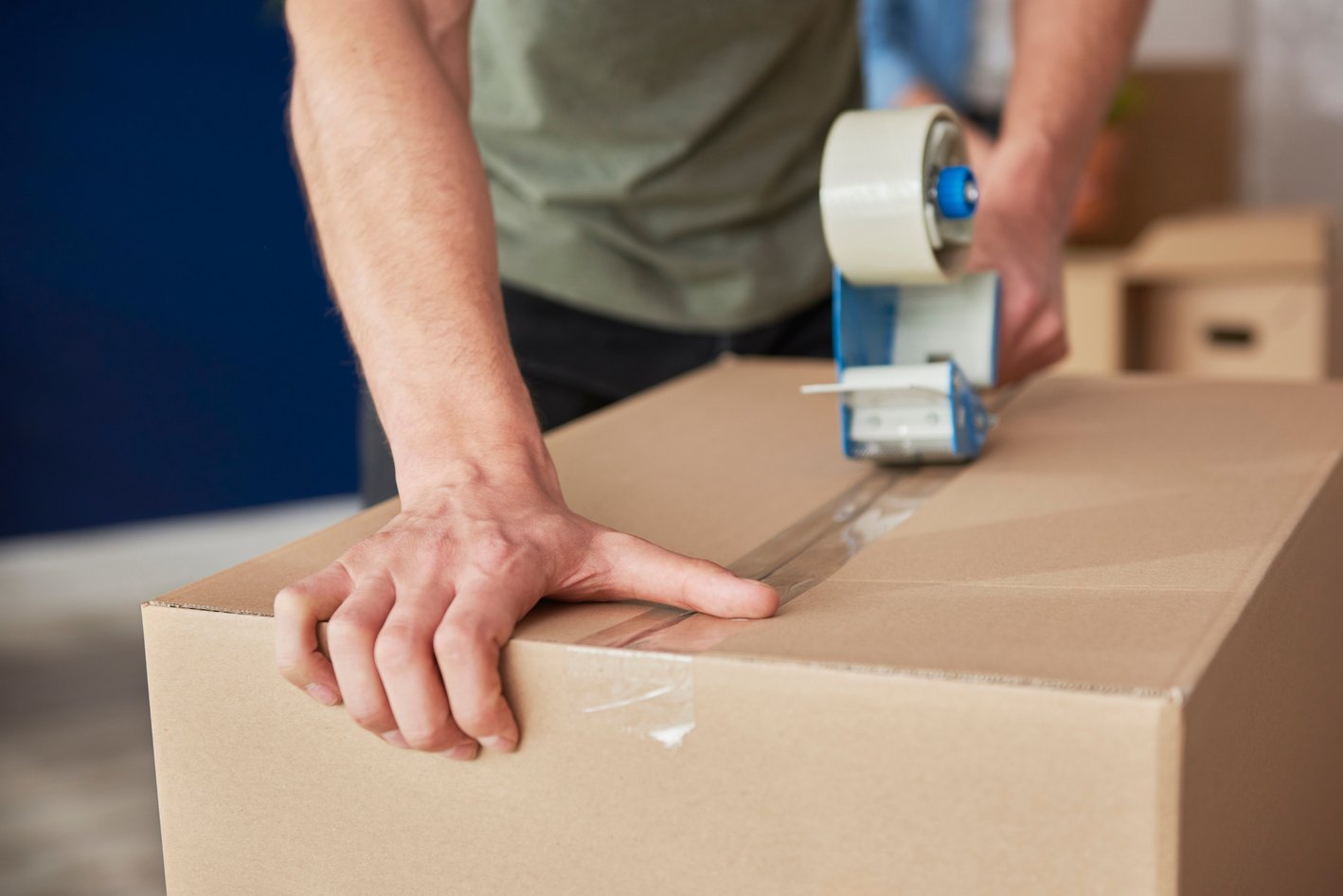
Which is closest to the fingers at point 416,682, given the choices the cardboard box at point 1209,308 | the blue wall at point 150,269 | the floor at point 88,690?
the floor at point 88,690

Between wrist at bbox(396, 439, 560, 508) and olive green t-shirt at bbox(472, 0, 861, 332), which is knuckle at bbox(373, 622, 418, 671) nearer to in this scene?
wrist at bbox(396, 439, 560, 508)

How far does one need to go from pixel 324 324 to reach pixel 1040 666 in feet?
9.25

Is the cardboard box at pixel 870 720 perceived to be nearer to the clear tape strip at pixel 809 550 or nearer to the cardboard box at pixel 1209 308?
the clear tape strip at pixel 809 550

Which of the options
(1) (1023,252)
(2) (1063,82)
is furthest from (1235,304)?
(1) (1023,252)

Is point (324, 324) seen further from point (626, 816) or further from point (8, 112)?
point (626, 816)

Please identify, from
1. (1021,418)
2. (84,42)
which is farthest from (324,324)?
(1021,418)

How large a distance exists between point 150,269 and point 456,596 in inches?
104

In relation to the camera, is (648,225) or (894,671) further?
(648,225)

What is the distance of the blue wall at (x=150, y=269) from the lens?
283cm

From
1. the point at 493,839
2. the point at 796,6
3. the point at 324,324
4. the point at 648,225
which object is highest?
the point at 796,6

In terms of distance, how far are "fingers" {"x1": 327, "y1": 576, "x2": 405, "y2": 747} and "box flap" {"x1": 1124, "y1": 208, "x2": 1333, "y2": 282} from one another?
1.98m

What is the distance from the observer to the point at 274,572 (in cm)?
65

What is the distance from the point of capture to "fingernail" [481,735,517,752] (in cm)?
54

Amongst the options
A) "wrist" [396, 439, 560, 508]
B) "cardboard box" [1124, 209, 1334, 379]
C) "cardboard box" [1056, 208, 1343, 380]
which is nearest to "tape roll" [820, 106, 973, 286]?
"wrist" [396, 439, 560, 508]
